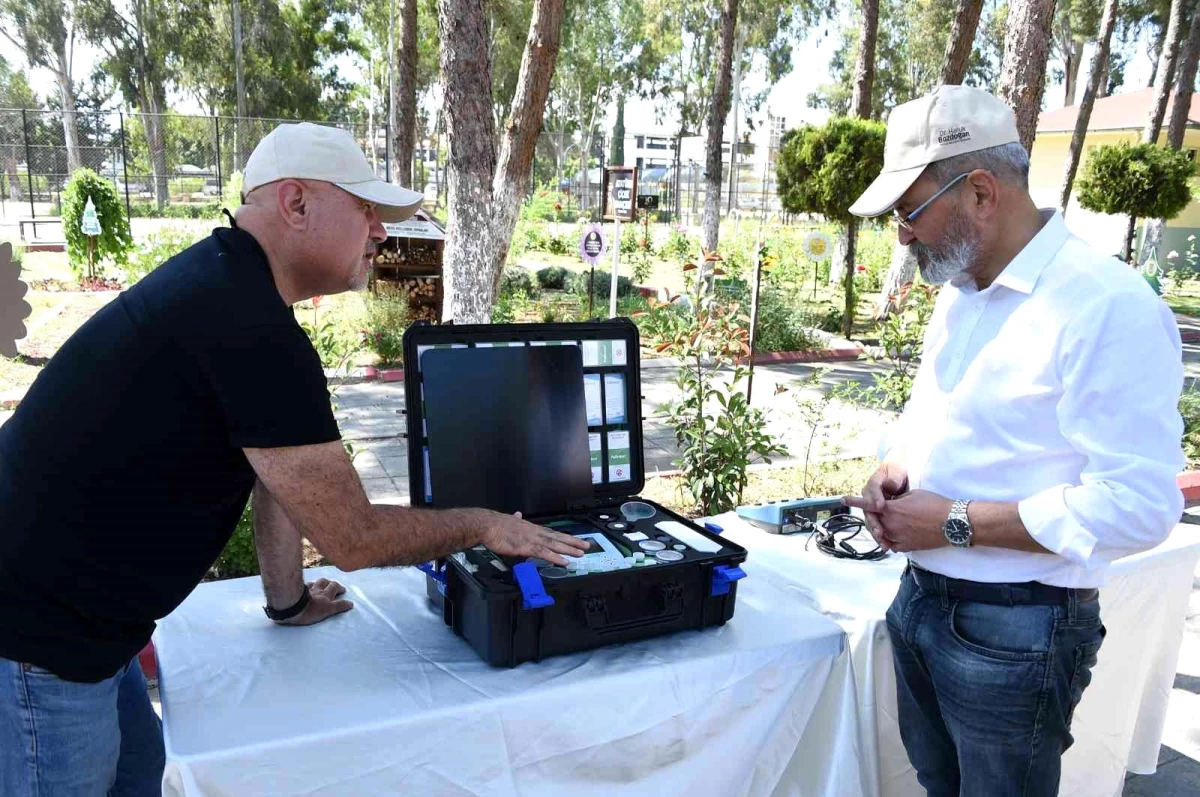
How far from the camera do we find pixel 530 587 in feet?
5.05

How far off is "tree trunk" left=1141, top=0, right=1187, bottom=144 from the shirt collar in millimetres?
19764

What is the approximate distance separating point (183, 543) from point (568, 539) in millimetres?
679

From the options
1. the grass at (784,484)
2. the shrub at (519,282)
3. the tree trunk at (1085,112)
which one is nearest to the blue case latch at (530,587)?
the grass at (784,484)

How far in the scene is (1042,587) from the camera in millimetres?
1521

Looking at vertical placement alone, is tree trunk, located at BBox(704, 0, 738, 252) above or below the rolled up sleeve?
above

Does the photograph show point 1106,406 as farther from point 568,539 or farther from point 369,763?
point 369,763

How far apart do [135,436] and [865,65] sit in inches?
557

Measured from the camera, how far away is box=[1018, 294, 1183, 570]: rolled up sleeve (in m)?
1.34

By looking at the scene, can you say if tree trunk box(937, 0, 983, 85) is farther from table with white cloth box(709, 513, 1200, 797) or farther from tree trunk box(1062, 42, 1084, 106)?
tree trunk box(1062, 42, 1084, 106)

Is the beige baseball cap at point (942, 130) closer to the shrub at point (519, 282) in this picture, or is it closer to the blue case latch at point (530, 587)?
the blue case latch at point (530, 587)

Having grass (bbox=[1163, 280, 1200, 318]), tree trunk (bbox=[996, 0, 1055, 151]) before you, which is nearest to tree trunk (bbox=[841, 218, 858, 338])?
tree trunk (bbox=[996, 0, 1055, 151])

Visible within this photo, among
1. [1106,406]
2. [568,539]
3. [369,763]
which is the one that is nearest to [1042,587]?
[1106,406]

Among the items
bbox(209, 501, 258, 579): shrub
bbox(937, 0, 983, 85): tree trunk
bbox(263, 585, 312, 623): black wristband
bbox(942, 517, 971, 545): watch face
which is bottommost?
bbox(209, 501, 258, 579): shrub

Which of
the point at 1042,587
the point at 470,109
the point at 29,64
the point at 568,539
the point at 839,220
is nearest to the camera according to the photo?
the point at 1042,587
